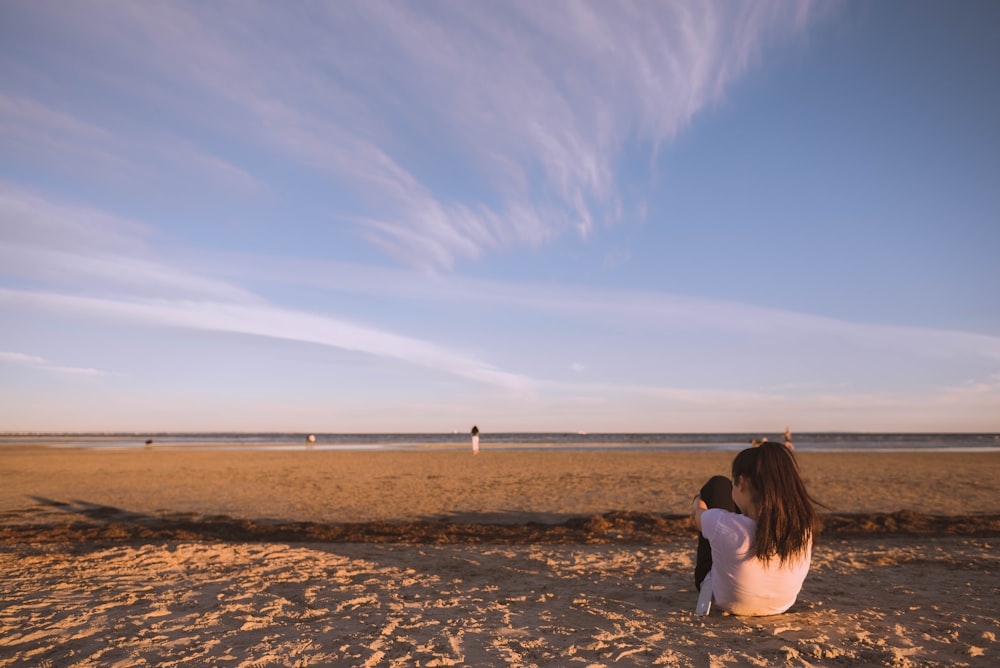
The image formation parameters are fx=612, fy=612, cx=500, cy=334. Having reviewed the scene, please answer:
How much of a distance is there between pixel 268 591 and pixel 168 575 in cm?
163

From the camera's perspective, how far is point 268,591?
630 cm

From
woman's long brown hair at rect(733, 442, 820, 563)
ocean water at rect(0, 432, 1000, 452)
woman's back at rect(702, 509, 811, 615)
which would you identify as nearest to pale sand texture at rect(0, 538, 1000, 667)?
woman's back at rect(702, 509, 811, 615)

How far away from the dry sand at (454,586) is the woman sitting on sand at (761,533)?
271 millimetres

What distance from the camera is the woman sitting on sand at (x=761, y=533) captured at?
4.24 m

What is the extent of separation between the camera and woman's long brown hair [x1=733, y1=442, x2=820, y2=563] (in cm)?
423

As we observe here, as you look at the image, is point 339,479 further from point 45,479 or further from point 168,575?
point 168,575

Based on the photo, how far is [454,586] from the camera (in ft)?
21.7

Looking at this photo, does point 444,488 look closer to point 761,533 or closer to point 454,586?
point 454,586

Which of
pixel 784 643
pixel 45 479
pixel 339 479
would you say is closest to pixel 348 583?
pixel 784 643

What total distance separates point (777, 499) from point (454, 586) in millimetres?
3750

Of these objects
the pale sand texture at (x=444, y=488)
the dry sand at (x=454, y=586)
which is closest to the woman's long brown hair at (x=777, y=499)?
the dry sand at (x=454, y=586)

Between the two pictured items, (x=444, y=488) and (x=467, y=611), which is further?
(x=444, y=488)

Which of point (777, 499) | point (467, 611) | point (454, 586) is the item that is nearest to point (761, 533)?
point (777, 499)

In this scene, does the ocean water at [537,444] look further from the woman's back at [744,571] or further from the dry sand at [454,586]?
the woman's back at [744,571]
